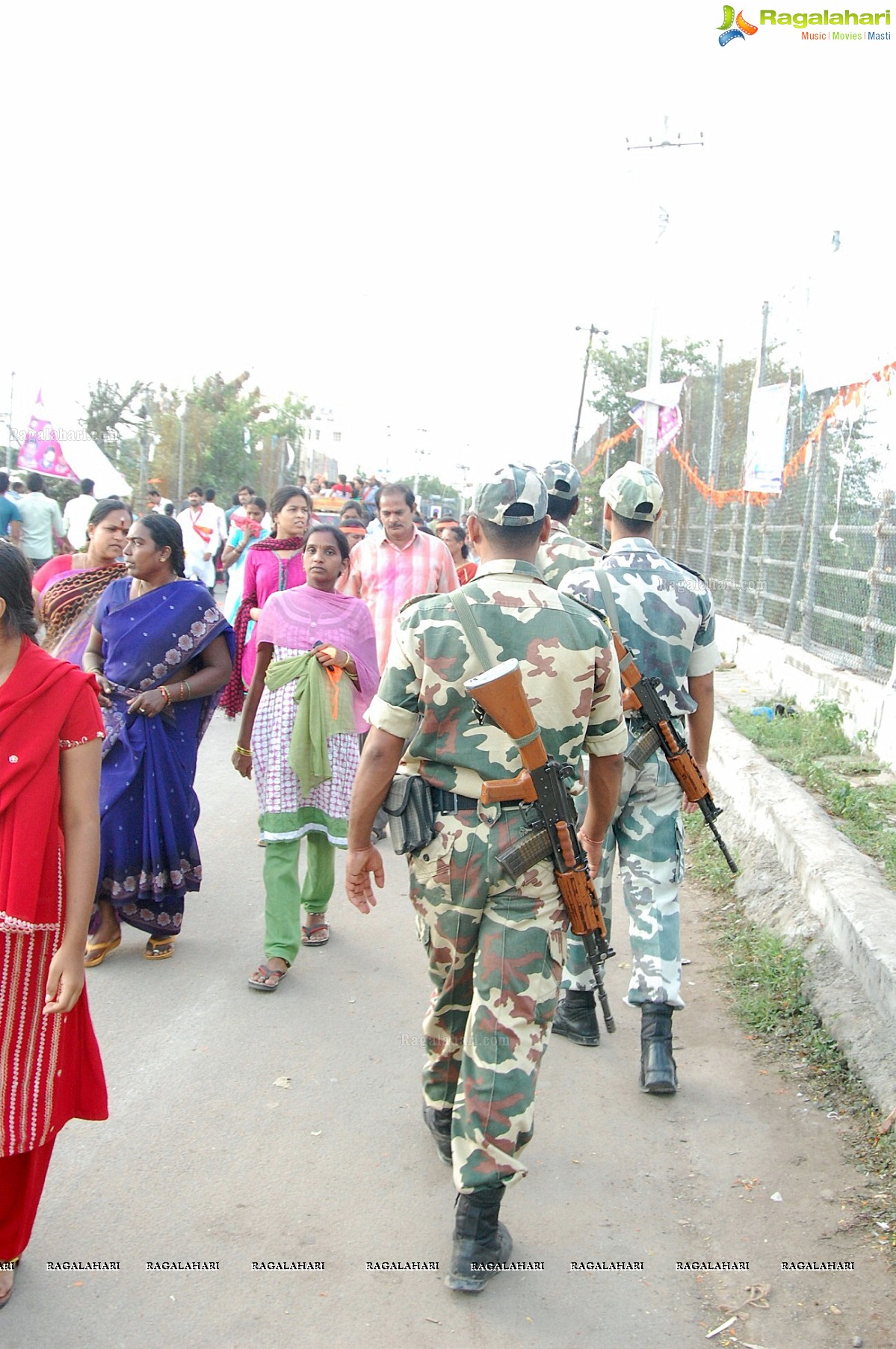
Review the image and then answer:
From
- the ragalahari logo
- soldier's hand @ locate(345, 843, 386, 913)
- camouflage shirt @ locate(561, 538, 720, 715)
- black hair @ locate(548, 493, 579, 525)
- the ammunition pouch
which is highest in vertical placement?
the ragalahari logo

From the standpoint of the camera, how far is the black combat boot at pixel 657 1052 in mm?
4012

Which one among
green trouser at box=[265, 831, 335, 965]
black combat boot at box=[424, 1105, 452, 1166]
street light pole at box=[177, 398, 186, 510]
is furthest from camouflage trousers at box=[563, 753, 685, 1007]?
street light pole at box=[177, 398, 186, 510]

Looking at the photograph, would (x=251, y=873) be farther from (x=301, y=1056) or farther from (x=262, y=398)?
(x=262, y=398)

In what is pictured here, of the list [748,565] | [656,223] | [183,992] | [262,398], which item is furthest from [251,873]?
[262,398]

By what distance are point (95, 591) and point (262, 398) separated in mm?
40693

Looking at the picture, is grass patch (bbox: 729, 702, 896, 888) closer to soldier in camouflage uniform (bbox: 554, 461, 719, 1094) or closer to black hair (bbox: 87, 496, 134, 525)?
soldier in camouflage uniform (bbox: 554, 461, 719, 1094)

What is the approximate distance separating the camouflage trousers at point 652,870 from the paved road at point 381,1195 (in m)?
0.36

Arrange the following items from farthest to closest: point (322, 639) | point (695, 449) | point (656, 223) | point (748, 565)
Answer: point (656, 223)
point (695, 449)
point (748, 565)
point (322, 639)

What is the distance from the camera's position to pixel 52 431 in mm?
16031

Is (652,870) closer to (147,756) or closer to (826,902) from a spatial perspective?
(826,902)

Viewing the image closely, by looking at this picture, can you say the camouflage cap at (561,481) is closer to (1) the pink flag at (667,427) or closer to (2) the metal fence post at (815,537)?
(2) the metal fence post at (815,537)

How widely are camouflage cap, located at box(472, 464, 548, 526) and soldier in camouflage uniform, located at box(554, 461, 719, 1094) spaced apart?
3.61ft

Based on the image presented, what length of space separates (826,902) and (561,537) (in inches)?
70.1

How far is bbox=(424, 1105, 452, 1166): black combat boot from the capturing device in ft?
11.3
